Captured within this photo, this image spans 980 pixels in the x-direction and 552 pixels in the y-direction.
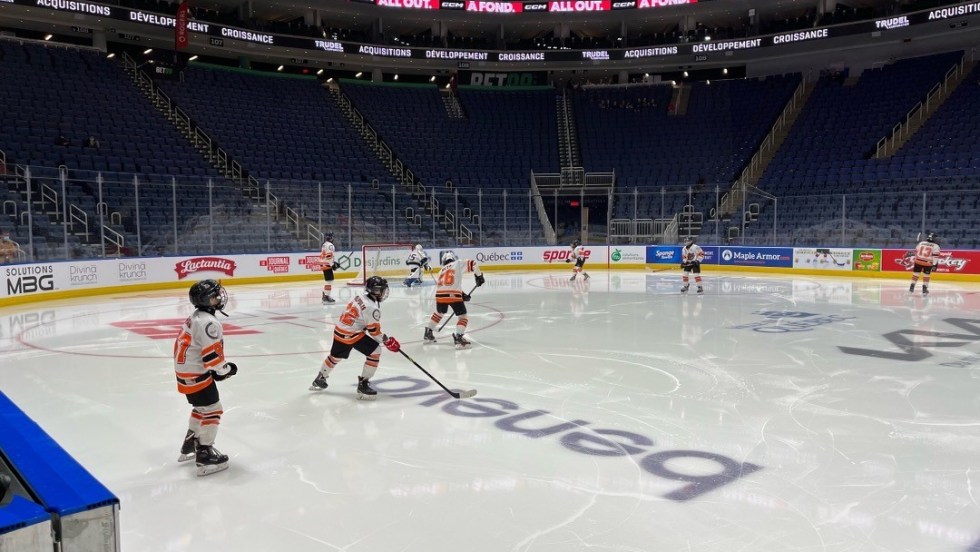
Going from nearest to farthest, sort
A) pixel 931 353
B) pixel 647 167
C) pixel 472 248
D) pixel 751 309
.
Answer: pixel 931 353, pixel 751 309, pixel 472 248, pixel 647 167

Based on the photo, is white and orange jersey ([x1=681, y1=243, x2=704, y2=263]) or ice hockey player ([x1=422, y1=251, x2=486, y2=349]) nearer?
ice hockey player ([x1=422, y1=251, x2=486, y2=349])

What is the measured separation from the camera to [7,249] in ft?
49.9

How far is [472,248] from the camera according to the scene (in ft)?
83.3

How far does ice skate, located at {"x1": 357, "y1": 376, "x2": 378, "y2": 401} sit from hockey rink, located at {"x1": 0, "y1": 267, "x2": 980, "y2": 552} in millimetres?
159

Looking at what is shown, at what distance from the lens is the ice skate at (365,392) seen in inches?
269

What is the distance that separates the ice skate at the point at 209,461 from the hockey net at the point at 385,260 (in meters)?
17.0

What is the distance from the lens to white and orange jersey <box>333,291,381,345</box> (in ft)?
22.3

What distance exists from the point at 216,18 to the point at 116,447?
2648cm

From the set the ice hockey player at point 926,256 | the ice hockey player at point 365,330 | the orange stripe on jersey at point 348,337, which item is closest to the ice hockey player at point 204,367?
the ice hockey player at point 365,330

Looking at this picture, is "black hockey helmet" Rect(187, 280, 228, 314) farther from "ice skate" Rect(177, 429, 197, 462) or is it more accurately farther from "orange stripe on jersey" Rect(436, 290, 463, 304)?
"orange stripe on jersey" Rect(436, 290, 463, 304)

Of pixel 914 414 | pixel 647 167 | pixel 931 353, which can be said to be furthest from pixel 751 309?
pixel 647 167

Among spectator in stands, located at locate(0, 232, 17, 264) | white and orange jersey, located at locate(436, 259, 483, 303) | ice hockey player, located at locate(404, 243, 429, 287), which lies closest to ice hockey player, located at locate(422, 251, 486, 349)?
white and orange jersey, located at locate(436, 259, 483, 303)

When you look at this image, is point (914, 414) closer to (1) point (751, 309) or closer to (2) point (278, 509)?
(2) point (278, 509)

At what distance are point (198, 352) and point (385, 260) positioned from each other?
1835 cm
